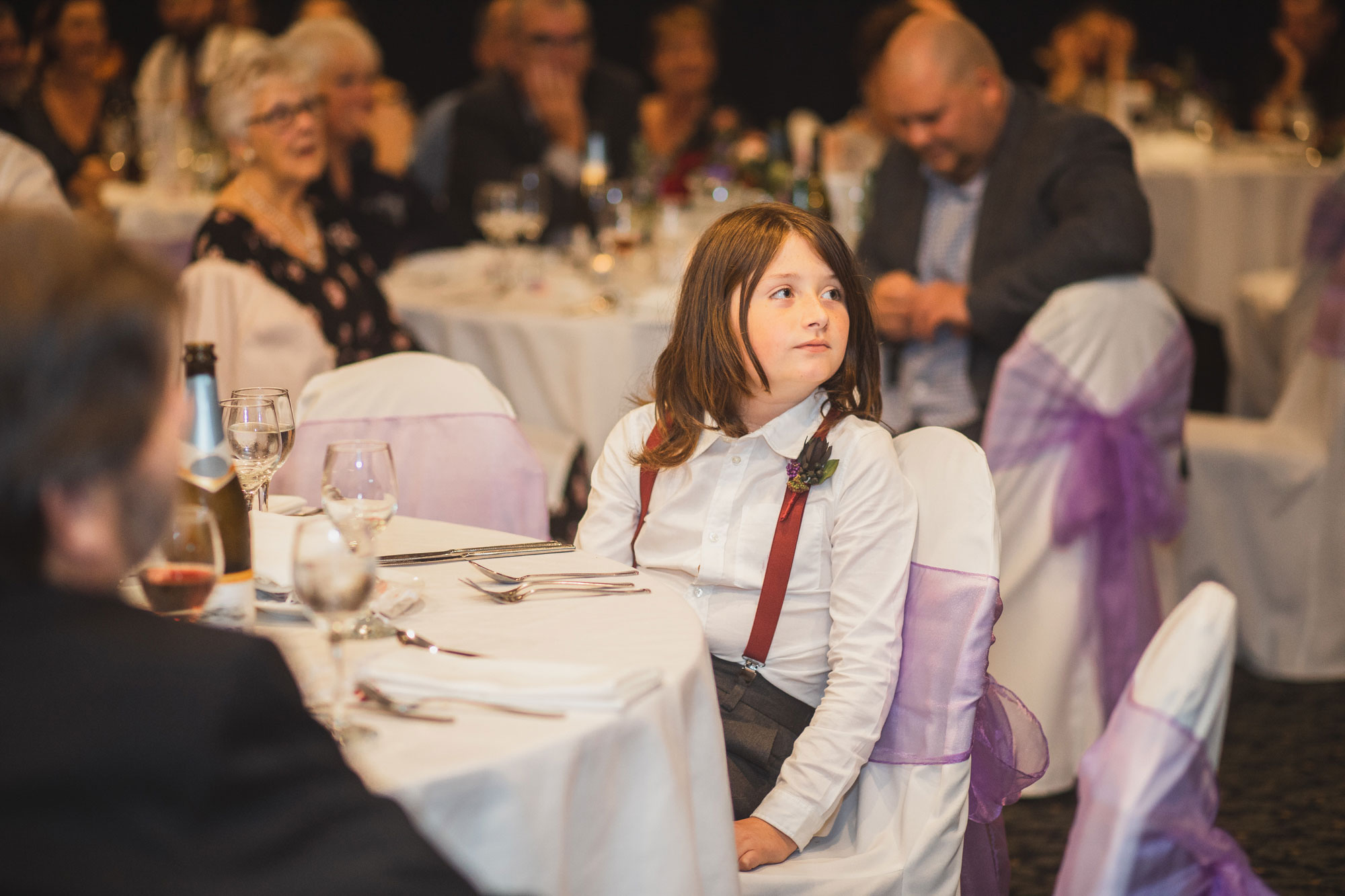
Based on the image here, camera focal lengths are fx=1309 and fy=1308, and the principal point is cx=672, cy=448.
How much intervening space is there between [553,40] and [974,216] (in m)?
2.14

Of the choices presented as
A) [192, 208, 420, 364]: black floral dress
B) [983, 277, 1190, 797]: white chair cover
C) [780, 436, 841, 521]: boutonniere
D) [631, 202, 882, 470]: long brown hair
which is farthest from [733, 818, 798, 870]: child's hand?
[192, 208, 420, 364]: black floral dress

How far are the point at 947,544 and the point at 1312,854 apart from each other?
1.33 meters

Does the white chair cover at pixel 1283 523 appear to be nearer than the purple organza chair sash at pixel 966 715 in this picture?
No

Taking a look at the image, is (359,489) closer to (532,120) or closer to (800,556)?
(800,556)

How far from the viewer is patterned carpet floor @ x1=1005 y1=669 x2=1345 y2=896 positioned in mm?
2367

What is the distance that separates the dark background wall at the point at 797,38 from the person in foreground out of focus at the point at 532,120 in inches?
187

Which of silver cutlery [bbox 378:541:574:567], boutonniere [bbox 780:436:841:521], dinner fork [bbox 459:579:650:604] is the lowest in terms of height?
silver cutlery [bbox 378:541:574:567]

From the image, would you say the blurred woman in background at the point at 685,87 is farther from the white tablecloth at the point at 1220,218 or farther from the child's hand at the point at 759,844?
the child's hand at the point at 759,844

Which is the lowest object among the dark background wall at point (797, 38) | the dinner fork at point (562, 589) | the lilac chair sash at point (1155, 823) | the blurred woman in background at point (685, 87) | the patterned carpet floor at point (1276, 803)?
the patterned carpet floor at point (1276, 803)

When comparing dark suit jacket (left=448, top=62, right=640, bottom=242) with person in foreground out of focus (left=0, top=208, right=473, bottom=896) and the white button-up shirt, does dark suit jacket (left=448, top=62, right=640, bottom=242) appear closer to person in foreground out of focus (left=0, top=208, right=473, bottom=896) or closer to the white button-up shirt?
the white button-up shirt

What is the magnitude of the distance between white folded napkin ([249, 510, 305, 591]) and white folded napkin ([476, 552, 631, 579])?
0.78ft

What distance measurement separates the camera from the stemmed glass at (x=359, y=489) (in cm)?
141

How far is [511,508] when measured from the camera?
2145 millimetres

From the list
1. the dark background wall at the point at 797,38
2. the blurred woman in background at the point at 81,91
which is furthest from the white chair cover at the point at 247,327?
the dark background wall at the point at 797,38
